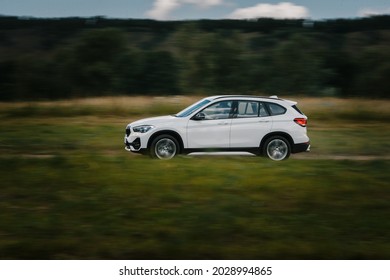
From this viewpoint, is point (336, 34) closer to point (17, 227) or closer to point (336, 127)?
point (336, 127)

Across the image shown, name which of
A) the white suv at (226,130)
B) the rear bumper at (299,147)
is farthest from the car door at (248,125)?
the rear bumper at (299,147)

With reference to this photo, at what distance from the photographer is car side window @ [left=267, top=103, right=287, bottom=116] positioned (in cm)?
1369

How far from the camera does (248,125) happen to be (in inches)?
529

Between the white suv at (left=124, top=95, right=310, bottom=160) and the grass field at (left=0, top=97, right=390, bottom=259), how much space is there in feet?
1.20

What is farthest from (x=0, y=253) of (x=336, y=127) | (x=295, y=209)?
(x=336, y=127)

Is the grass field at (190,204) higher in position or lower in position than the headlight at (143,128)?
lower

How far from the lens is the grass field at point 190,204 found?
24.7ft

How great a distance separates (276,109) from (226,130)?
54.6 inches

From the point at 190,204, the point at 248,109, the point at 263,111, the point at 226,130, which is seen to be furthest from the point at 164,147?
the point at 190,204

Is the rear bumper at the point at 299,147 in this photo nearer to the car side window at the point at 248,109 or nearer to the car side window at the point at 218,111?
the car side window at the point at 248,109

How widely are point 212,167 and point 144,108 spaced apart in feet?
41.0

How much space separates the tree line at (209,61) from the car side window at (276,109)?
1818cm

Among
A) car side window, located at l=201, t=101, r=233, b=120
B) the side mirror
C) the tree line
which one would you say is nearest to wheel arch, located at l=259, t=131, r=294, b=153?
car side window, located at l=201, t=101, r=233, b=120

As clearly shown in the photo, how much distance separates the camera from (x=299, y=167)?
1280 cm
